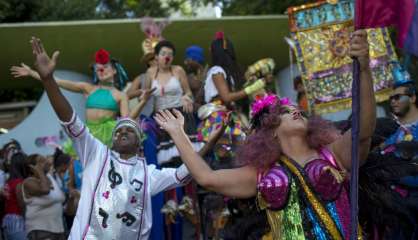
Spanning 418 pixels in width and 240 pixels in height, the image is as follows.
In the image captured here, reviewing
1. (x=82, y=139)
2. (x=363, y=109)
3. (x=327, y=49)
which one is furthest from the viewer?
(x=327, y=49)

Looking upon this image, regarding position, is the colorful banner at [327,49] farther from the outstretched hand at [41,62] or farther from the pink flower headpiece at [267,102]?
the outstretched hand at [41,62]

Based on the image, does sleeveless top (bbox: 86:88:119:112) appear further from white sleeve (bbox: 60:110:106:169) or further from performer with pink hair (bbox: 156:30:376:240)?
performer with pink hair (bbox: 156:30:376:240)

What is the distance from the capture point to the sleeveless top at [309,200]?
3436mm

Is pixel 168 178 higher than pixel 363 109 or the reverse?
the reverse

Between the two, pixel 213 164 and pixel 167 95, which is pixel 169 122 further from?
pixel 167 95

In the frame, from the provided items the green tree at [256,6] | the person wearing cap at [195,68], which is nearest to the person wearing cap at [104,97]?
the person wearing cap at [195,68]

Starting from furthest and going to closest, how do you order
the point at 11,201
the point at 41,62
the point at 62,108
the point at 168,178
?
the point at 11,201 < the point at 168,178 < the point at 62,108 < the point at 41,62

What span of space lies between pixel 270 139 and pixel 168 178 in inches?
53.3

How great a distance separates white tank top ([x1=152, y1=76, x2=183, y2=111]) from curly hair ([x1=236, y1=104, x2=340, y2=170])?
3173 mm

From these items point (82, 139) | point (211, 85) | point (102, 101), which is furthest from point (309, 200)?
point (102, 101)

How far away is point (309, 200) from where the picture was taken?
3.46m

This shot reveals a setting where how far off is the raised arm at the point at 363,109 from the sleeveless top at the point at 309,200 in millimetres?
96

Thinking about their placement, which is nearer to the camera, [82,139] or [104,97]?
[82,139]

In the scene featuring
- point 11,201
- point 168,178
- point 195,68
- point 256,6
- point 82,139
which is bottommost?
point 11,201
